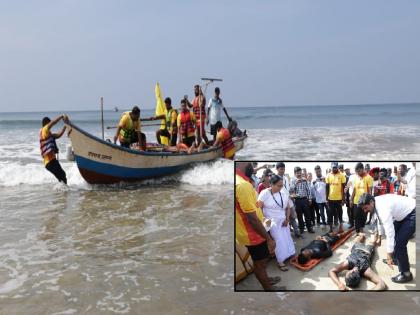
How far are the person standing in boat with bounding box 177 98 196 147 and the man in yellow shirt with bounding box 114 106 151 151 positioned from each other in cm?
129

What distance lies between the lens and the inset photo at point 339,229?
217 centimetres

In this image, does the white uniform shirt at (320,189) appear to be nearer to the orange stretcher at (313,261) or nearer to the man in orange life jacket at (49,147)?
the orange stretcher at (313,261)

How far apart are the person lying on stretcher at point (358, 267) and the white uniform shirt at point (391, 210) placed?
8 cm

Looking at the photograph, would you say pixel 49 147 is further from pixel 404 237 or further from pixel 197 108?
pixel 404 237

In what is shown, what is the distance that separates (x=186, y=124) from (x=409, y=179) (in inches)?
392

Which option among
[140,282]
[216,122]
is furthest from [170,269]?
[216,122]

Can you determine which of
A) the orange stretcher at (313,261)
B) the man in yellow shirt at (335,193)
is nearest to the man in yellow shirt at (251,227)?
the orange stretcher at (313,261)

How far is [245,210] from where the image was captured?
2.21 meters

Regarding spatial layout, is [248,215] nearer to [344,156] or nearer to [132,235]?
[132,235]

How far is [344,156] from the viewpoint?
17766 millimetres

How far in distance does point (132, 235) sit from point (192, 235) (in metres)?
0.89

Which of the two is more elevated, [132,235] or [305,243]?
[305,243]

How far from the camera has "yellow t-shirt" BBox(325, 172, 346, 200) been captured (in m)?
2.26

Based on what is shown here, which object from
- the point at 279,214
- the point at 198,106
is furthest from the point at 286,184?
the point at 198,106
